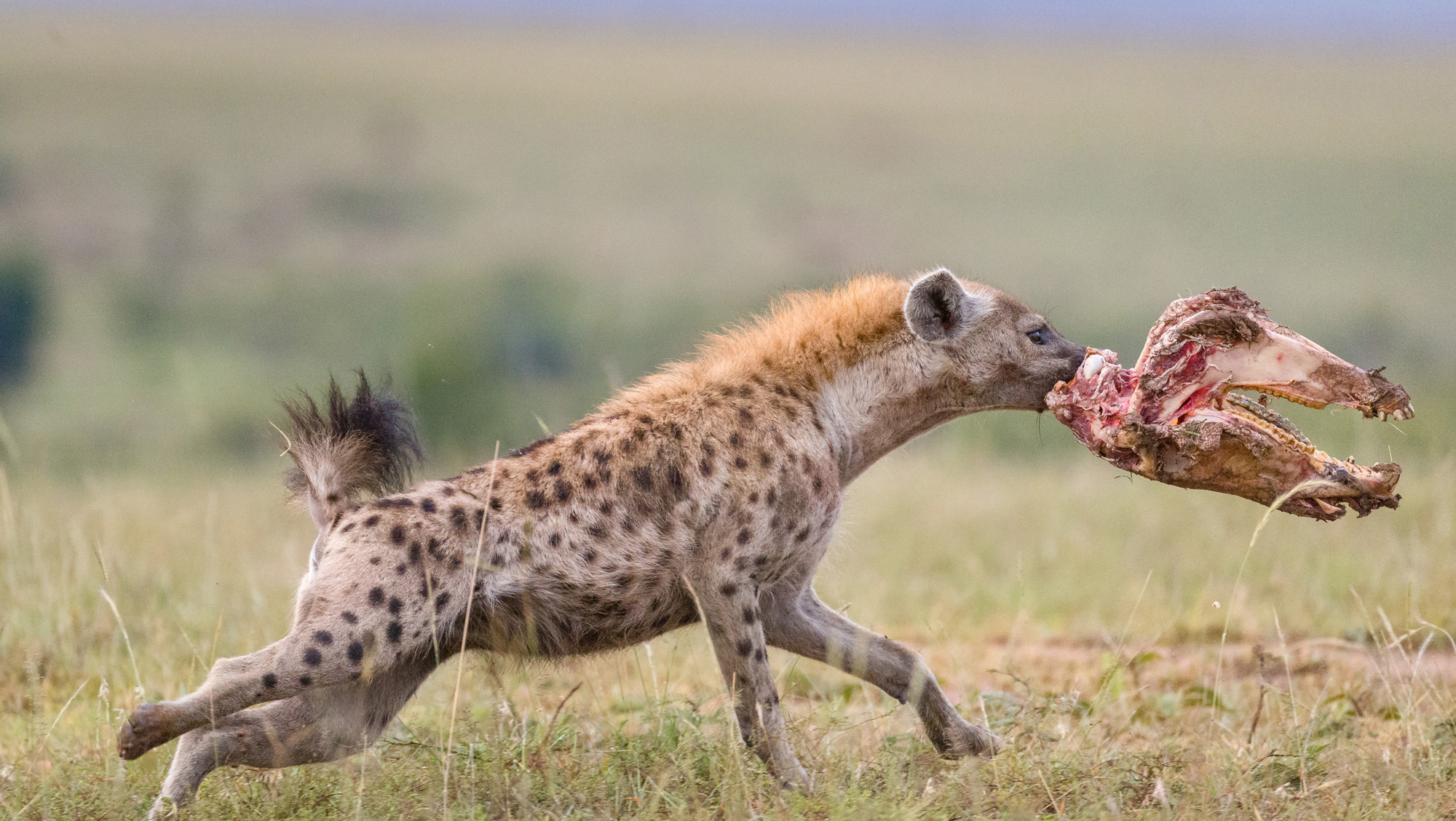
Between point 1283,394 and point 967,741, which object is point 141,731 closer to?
point 967,741

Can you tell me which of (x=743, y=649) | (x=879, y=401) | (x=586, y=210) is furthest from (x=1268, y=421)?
(x=586, y=210)

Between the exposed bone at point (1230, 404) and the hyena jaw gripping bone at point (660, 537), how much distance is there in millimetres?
466

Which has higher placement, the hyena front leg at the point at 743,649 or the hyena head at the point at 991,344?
the hyena head at the point at 991,344

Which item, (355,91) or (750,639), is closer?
(750,639)

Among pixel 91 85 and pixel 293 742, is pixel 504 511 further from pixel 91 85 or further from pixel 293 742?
pixel 91 85

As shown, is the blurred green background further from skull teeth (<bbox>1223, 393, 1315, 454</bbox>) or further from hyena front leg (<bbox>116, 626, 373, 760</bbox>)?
hyena front leg (<bbox>116, 626, 373, 760</bbox>)

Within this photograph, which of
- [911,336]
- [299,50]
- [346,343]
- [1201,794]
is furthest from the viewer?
[299,50]

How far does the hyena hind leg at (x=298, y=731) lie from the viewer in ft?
14.4

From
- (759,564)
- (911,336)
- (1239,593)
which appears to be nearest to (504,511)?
(759,564)

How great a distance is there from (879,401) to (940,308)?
13.9 inches

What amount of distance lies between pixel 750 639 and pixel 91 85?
39.1 meters

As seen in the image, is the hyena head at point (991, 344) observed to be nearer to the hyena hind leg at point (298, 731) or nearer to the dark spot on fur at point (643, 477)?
the dark spot on fur at point (643, 477)

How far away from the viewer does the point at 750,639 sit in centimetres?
454

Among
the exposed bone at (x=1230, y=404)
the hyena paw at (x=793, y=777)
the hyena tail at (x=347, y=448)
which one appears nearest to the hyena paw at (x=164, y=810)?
the hyena tail at (x=347, y=448)
